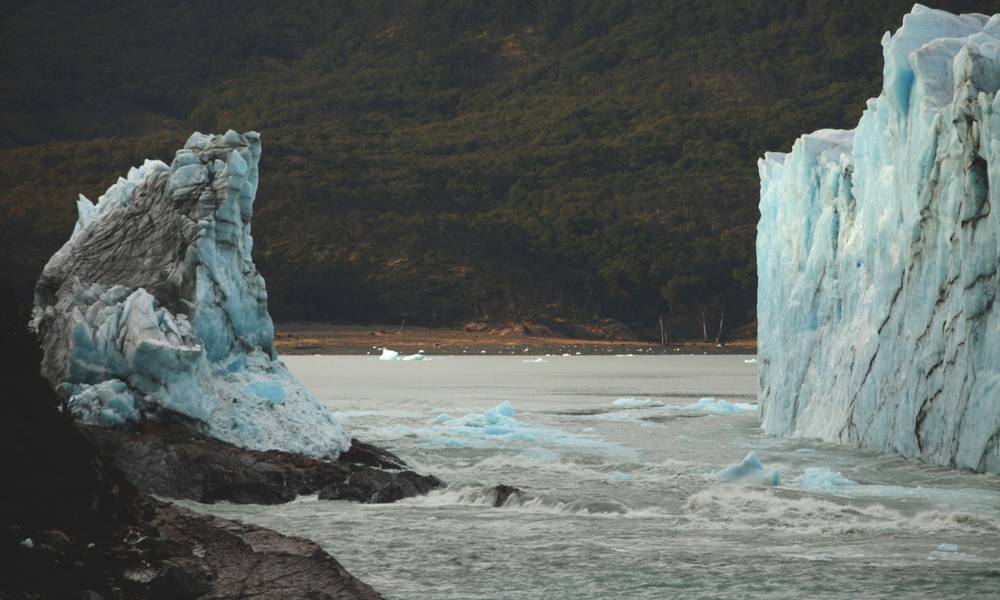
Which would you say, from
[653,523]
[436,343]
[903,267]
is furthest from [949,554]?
[436,343]

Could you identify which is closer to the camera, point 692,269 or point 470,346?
point 470,346

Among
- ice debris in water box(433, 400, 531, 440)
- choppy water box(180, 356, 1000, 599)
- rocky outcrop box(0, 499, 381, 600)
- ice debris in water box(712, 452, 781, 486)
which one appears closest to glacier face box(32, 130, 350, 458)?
choppy water box(180, 356, 1000, 599)

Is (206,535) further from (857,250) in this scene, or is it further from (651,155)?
(651,155)

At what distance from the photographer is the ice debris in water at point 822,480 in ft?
76.0

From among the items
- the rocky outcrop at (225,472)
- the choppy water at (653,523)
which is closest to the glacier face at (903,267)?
the choppy water at (653,523)

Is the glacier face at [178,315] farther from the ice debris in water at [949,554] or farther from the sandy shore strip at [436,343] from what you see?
the sandy shore strip at [436,343]

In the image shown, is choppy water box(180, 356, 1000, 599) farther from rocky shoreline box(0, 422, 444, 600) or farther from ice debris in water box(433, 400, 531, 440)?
rocky shoreline box(0, 422, 444, 600)

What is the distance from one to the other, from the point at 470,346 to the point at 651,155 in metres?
54.2

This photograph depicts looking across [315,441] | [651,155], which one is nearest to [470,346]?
[651,155]

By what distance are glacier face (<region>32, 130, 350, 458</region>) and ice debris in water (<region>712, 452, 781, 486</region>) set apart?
712 cm

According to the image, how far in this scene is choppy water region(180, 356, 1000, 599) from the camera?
1606 cm

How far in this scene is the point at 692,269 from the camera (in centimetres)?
13550

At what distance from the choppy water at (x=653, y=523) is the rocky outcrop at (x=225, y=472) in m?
0.44

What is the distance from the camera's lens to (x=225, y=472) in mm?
20609
